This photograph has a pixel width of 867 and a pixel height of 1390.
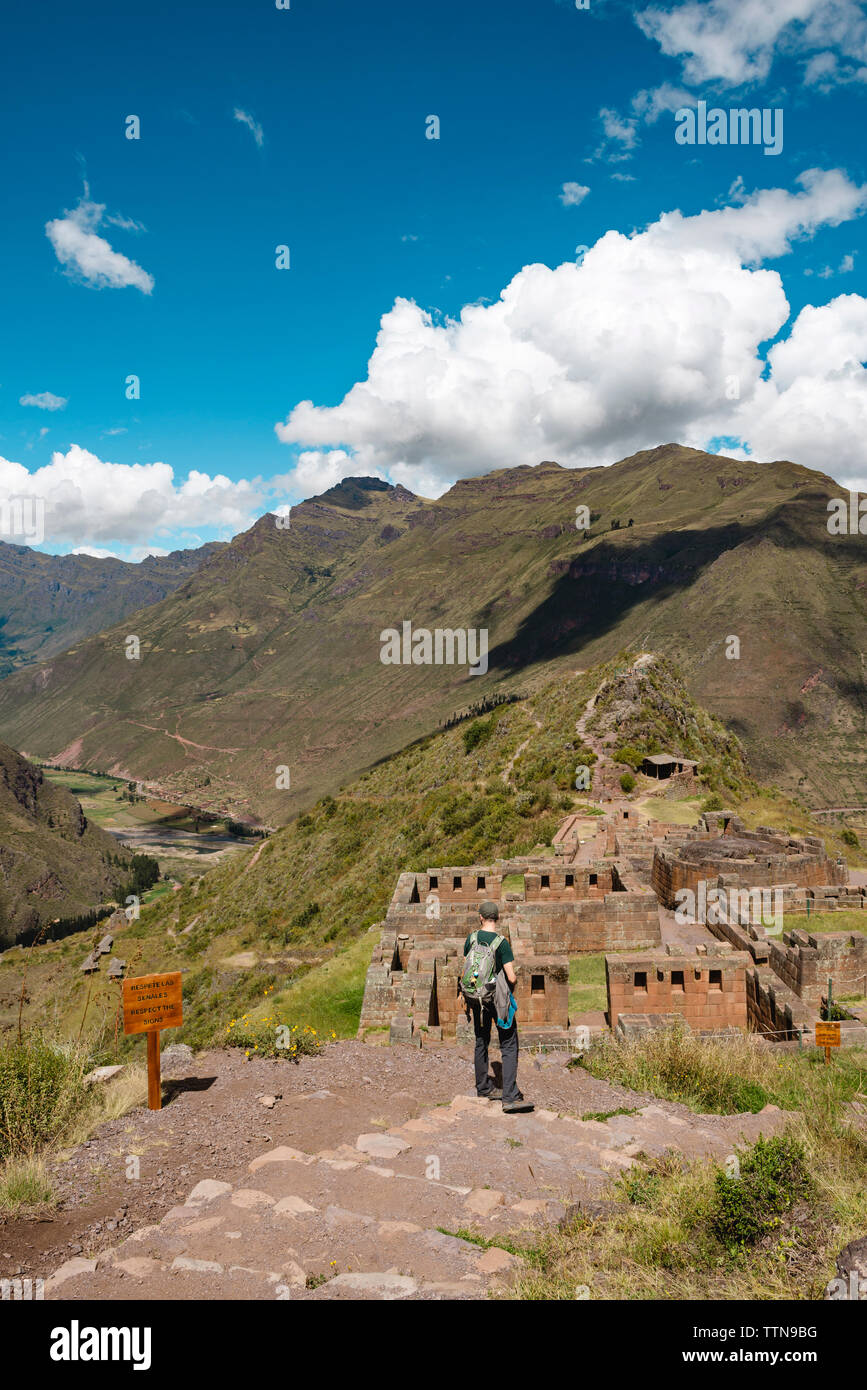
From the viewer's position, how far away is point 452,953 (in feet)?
42.8

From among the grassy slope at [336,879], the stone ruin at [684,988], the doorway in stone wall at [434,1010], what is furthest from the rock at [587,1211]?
the grassy slope at [336,879]

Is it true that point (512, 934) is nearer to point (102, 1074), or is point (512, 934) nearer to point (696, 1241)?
point (102, 1074)

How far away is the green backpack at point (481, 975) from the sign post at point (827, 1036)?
5.20 m

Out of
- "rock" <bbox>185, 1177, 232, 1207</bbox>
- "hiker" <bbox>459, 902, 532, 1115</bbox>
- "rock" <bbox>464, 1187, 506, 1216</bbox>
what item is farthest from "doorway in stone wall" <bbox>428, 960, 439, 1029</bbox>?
"rock" <bbox>185, 1177, 232, 1207</bbox>

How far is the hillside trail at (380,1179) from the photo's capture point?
4.72m

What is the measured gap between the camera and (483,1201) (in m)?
5.95

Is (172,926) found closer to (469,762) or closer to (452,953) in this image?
(469,762)

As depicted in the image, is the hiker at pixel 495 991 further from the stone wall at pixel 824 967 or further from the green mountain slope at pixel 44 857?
the green mountain slope at pixel 44 857

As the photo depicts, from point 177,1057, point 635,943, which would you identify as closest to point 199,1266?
point 177,1057

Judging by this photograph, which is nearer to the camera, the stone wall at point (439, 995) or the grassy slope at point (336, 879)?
the stone wall at point (439, 995)

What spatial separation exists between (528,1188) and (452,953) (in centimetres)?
679

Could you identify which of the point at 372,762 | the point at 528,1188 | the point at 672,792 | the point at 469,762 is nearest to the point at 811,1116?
the point at 528,1188

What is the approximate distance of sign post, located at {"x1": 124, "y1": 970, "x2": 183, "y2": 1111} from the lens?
7.60 metres

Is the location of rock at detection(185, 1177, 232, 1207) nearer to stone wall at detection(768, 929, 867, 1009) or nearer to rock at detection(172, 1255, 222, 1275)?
rock at detection(172, 1255, 222, 1275)
